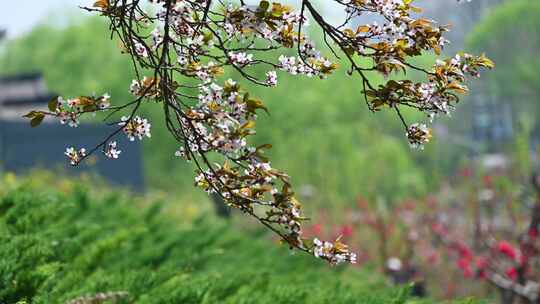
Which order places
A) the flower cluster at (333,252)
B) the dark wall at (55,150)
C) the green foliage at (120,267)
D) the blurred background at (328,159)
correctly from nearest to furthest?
the flower cluster at (333,252) < the green foliage at (120,267) < the blurred background at (328,159) < the dark wall at (55,150)

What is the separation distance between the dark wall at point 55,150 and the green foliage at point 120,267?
11.6 metres

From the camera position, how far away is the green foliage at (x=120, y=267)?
140 inches

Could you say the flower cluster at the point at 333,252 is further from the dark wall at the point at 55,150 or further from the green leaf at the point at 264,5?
the dark wall at the point at 55,150

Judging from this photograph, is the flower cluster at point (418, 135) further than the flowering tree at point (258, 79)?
Yes

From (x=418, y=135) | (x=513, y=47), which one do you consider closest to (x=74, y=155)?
(x=418, y=135)

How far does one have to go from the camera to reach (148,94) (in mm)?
2830

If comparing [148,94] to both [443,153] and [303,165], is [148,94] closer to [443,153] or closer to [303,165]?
[303,165]

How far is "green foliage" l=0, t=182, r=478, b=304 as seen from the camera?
355 centimetres

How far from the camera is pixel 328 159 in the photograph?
20.7 metres

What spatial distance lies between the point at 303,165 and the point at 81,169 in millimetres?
5355

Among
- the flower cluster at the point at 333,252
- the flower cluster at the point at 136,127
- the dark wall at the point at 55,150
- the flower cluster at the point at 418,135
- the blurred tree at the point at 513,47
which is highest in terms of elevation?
the blurred tree at the point at 513,47

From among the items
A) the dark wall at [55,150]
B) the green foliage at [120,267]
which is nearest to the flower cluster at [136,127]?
the green foliage at [120,267]

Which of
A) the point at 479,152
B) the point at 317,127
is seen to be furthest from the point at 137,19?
the point at 479,152

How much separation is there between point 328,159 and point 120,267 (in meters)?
15.7
